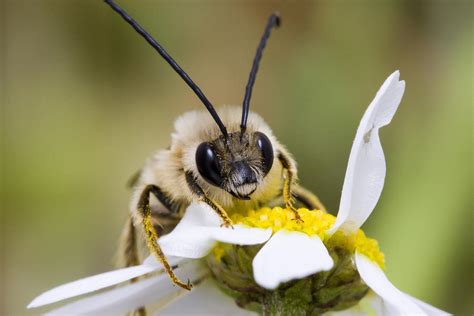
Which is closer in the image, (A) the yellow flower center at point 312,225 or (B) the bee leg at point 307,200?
(A) the yellow flower center at point 312,225

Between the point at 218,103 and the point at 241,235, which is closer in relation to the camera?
the point at 241,235

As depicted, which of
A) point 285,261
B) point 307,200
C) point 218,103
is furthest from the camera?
point 218,103

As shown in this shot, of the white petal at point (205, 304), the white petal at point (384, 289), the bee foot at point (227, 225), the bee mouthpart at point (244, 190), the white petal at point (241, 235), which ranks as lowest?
the white petal at point (205, 304)

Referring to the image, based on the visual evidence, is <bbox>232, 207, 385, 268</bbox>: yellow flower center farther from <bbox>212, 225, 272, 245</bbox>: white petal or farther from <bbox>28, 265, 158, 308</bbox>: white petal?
<bbox>28, 265, 158, 308</bbox>: white petal

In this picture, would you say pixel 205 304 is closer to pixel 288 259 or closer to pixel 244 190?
pixel 244 190

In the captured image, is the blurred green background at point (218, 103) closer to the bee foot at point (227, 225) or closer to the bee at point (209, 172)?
the bee at point (209, 172)

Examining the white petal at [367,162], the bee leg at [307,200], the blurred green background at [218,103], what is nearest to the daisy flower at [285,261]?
the white petal at [367,162]

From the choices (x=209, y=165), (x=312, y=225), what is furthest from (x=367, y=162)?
(x=209, y=165)

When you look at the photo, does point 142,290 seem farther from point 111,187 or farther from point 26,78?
point 26,78
